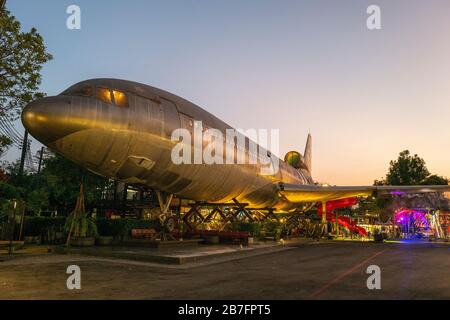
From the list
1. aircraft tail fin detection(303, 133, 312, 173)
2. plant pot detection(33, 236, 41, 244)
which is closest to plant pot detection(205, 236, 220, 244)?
plant pot detection(33, 236, 41, 244)

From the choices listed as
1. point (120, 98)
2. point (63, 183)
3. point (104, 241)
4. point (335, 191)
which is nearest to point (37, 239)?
point (104, 241)

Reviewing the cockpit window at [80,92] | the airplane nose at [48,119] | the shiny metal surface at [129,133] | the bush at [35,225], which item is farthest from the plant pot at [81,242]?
the cockpit window at [80,92]

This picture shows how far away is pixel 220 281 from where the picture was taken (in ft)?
32.2

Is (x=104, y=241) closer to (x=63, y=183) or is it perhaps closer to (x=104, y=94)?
(x=104, y=94)

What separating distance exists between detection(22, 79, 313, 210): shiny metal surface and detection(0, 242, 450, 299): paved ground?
→ 3930 mm

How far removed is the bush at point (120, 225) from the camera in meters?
25.9

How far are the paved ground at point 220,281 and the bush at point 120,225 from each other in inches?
467

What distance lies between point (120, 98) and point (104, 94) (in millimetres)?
623

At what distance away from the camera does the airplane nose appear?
11641 millimetres

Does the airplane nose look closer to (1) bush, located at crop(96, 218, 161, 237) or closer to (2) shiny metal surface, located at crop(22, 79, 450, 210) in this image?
(2) shiny metal surface, located at crop(22, 79, 450, 210)

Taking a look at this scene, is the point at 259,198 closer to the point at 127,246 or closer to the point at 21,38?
the point at 127,246

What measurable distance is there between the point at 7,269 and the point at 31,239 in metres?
15.4

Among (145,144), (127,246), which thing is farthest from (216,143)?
(127,246)
